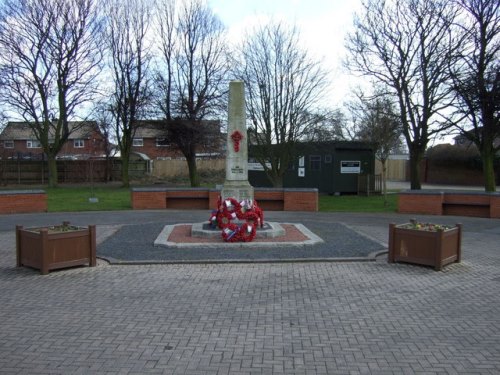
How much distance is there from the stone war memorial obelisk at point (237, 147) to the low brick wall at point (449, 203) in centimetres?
808

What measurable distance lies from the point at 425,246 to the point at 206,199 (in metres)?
12.4

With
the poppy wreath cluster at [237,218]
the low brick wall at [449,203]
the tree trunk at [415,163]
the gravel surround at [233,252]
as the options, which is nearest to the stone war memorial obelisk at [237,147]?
Answer: the poppy wreath cluster at [237,218]

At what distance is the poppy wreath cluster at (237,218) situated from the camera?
10.6 meters

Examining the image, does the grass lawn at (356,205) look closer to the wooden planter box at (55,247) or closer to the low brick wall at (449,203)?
the low brick wall at (449,203)

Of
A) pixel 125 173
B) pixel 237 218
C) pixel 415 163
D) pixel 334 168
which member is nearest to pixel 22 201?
pixel 237 218

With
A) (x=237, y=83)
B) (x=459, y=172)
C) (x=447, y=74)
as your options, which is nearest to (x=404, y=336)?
(x=237, y=83)

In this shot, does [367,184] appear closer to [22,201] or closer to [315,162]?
[315,162]

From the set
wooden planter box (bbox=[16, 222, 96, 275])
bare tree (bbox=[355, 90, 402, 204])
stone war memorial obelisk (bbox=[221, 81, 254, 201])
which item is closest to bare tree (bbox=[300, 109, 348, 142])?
bare tree (bbox=[355, 90, 402, 204])

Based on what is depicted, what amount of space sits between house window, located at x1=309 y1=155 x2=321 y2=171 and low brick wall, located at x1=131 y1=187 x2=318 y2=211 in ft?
26.2

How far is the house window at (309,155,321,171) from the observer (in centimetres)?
2700

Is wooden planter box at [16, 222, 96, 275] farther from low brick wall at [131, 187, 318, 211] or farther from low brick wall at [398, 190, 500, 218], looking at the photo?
low brick wall at [398, 190, 500, 218]

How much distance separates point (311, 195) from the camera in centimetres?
1898

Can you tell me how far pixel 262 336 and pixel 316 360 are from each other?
81 centimetres

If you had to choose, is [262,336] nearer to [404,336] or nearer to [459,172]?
[404,336]
